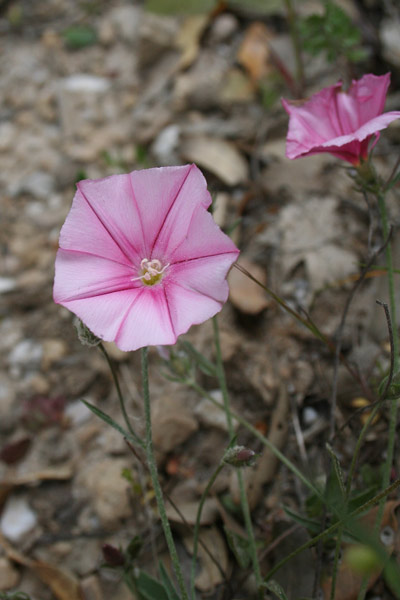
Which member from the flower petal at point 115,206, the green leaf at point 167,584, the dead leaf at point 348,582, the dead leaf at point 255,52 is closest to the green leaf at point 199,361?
the flower petal at point 115,206

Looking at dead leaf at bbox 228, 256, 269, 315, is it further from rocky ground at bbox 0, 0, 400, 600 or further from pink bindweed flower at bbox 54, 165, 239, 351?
pink bindweed flower at bbox 54, 165, 239, 351

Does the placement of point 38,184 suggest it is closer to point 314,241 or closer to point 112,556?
point 314,241

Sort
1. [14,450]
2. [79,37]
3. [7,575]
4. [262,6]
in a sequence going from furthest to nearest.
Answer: [79,37], [262,6], [14,450], [7,575]

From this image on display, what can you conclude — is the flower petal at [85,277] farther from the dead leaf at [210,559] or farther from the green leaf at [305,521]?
the dead leaf at [210,559]

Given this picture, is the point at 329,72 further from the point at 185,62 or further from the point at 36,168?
the point at 36,168

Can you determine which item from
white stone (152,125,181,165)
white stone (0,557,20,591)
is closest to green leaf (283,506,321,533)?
white stone (0,557,20,591)

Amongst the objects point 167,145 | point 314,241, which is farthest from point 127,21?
point 314,241
